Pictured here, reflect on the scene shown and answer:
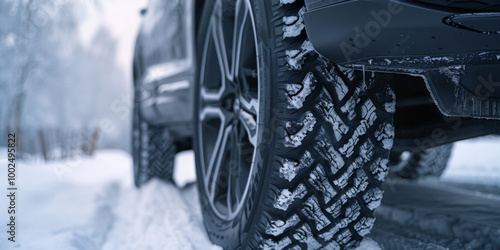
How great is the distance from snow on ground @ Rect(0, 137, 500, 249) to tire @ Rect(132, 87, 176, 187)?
21 cm

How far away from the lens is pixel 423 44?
98 cm

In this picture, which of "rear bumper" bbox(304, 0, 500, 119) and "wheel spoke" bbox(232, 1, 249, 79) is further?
"wheel spoke" bbox(232, 1, 249, 79)

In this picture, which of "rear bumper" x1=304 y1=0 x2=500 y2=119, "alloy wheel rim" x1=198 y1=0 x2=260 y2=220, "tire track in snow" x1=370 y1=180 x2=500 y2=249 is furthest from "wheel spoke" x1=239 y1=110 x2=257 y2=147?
"tire track in snow" x1=370 y1=180 x2=500 y2=249

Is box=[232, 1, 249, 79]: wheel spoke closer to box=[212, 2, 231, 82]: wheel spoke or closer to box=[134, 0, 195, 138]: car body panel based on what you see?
box=[212, 2, 231, 82]: wheel spoke

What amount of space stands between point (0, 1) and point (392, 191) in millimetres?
7532

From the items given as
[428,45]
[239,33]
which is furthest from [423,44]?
[239,33]

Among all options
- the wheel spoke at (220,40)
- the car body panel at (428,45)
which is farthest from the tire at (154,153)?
the car body panel at (428,45)

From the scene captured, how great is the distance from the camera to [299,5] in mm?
1229

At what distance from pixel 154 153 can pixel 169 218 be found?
1.11 metres

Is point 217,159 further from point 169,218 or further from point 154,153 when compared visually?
point 154,153

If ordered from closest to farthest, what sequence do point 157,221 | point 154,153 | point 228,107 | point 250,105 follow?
point 250,105
point 228,107
point 157,221
point 154,153

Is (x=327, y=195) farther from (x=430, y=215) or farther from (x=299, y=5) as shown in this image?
(x=430, y=215)

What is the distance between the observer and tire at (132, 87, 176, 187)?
11.2ft

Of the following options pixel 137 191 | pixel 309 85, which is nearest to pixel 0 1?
pixel 137 191
